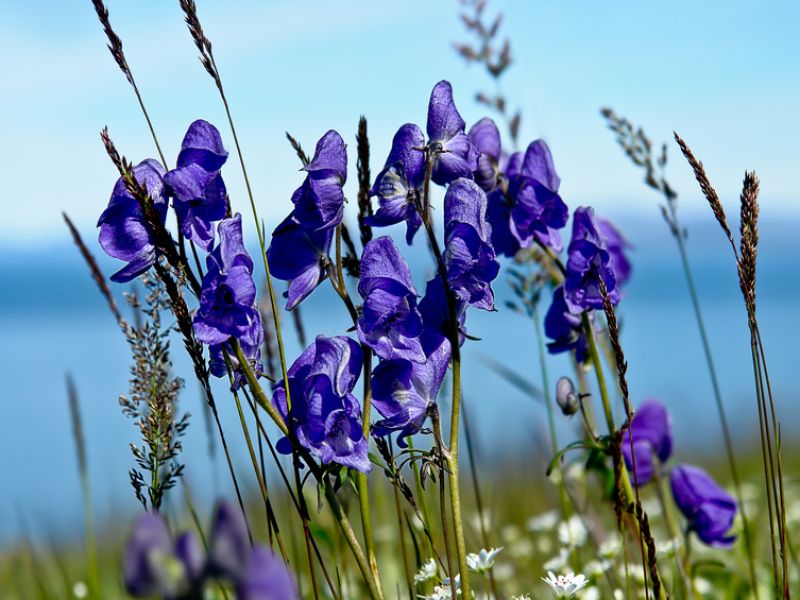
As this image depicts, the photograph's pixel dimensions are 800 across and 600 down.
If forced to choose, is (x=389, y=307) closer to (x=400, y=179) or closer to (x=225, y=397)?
(x=400, y=179)

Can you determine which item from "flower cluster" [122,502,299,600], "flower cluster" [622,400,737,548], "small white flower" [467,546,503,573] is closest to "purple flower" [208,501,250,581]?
"flower cluster" [122,502,299,600]

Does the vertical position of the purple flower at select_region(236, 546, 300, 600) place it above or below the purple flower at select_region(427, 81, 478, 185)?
below

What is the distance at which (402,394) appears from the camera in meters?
1.94

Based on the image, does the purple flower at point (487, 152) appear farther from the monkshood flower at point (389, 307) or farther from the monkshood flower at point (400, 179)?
the monkshood flower at point (389, 307)

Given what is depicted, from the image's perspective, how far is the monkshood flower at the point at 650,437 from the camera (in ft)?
10.3

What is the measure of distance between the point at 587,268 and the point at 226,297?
103 cm

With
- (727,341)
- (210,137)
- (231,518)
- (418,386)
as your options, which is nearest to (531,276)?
(418,386)

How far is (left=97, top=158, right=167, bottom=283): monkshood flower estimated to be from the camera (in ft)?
6.38

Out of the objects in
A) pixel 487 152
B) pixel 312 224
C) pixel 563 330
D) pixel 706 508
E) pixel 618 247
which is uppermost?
pixel 487 152

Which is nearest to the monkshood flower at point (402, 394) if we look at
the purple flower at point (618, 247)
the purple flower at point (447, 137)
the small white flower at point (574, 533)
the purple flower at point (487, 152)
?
the purple flower at point (447, 137)

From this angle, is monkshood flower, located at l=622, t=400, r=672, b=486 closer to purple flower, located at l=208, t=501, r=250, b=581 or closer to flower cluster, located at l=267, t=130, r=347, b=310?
flower cluster, located at l=267, t=130, r=347, b=310

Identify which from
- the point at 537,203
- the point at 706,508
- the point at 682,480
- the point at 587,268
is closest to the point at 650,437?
the point at 682,480

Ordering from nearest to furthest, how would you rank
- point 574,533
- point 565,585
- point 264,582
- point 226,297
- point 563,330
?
point 264,582, point 226,297, point 565,585, point 563,330, point 574,533

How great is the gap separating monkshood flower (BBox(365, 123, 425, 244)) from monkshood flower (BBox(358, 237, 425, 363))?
100 mm
